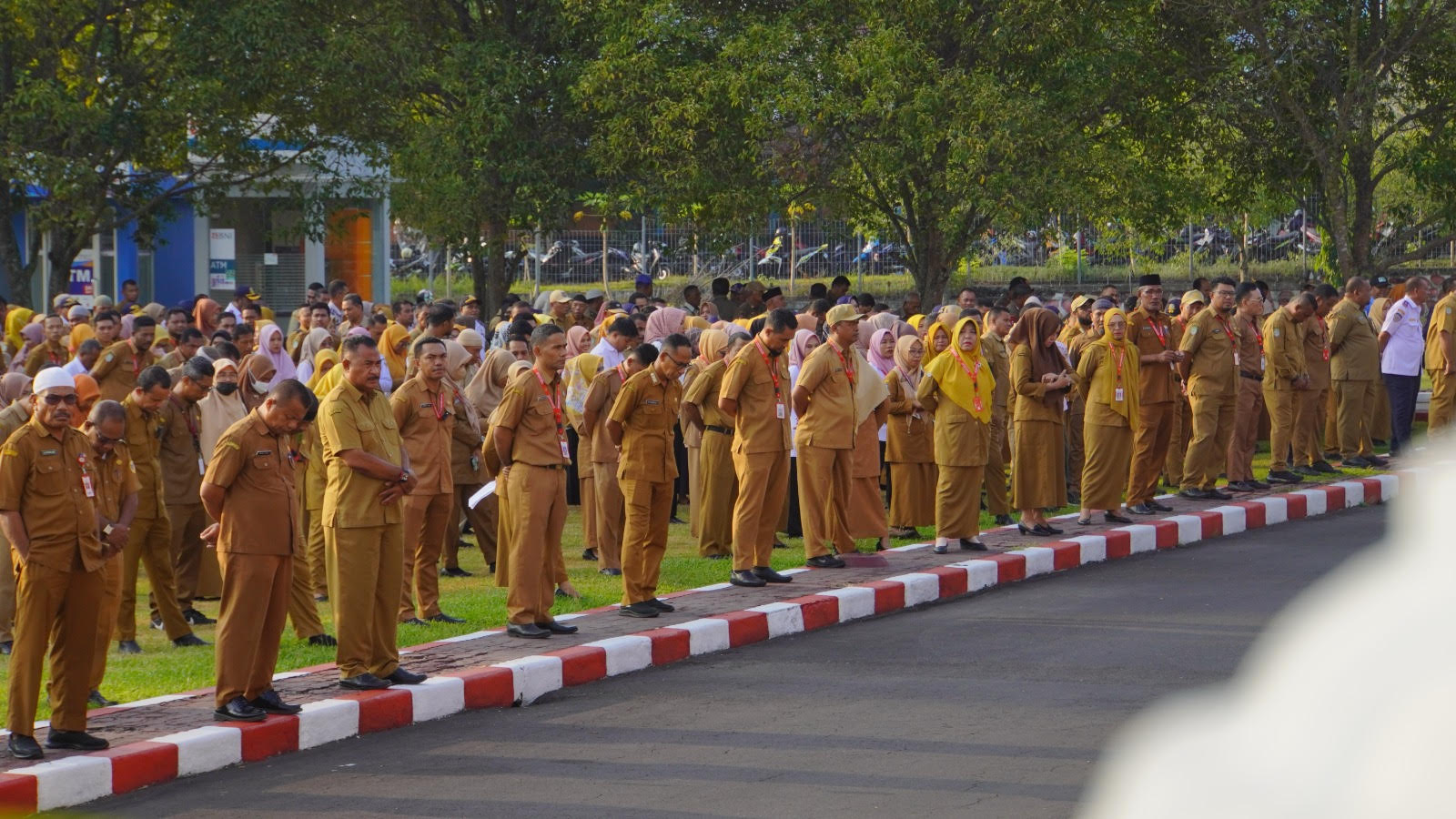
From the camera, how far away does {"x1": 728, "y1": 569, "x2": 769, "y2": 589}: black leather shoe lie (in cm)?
1166

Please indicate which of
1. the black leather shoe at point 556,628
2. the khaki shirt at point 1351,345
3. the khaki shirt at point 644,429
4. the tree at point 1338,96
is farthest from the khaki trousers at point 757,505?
the tree at point 1338,96

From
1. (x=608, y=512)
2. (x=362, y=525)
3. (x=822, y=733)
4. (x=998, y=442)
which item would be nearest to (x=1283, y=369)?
(x=998, y=442)

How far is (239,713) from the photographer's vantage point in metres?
8.00

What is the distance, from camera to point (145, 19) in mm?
23594

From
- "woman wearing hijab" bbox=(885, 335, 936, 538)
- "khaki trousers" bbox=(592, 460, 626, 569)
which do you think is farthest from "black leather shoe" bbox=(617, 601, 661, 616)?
"woman wearing hijab" bbox=(885, 335, 936, 538)

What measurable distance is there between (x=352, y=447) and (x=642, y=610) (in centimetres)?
256

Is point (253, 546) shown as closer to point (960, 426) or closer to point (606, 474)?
point (606, 474)

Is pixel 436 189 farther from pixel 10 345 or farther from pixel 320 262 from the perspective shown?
pixel 320 262

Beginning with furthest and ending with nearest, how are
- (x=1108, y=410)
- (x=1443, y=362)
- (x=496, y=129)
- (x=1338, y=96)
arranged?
(x=1338, y=96) → (x=496, y=129) → (x=1443, y=362) → (x=1108, y=410)

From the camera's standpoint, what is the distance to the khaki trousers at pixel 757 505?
11664 millimetres

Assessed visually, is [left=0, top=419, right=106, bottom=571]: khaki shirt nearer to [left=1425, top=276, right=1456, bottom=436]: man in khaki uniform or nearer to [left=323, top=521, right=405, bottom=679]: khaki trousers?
[left=323, top=521, right=405, bottom=679]: khaki trousers

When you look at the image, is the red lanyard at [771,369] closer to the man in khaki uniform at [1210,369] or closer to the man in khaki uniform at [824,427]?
the man in khaki uniform at [824,427]

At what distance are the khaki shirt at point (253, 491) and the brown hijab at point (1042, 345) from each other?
6951 mm

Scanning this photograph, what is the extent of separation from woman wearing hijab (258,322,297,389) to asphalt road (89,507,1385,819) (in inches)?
208
